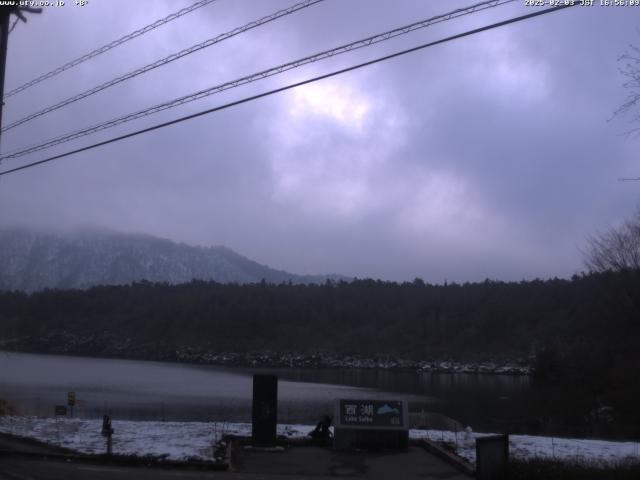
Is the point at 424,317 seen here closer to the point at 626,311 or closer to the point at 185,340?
the point at 185,340

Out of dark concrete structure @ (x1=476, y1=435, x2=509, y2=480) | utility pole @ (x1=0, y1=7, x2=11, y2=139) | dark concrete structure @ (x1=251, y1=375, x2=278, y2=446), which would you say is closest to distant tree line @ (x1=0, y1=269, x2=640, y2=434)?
dark concrete structure @ (x1=251, y1=375, x2=278, y2=446)

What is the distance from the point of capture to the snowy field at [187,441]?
20.0 meters

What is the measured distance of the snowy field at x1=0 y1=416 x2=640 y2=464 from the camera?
20.0 meters

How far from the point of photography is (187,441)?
2203 centimetres

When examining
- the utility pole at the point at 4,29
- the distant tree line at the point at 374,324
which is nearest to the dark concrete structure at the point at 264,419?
the utility pole at the point at 4,29

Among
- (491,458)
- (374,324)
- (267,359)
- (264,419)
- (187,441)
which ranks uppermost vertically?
(374,324)

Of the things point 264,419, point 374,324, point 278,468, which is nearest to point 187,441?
point 264,419

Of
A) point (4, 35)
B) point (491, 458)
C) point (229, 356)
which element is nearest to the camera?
point (491, 458)

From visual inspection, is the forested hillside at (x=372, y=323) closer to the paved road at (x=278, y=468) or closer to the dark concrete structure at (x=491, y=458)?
the paved road at (x=278, y=468)

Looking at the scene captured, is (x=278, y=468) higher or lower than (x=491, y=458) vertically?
lower

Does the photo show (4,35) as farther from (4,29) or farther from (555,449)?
(555,449)

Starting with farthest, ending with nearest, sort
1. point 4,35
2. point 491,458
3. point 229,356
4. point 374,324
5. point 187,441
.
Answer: point 374,324, point 229,356, point 187,441, point 4,35, point 491,458

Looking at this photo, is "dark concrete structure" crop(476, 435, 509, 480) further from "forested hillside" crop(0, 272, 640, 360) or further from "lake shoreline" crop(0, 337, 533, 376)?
"lake shoreline" crop(0, 337, 533, 376)

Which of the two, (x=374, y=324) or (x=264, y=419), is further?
(x=374, y=324)
